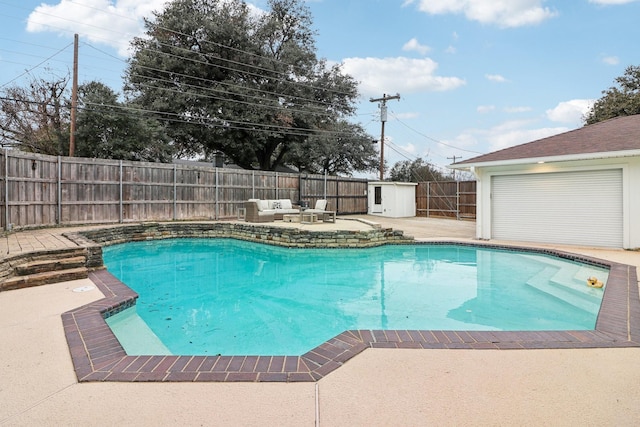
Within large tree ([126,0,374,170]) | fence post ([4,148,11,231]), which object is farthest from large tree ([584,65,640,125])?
fence post ([4,148,11,231])

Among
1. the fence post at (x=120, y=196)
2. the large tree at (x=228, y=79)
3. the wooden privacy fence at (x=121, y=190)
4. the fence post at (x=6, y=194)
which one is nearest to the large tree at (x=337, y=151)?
the large tree at (x=228, y=79)

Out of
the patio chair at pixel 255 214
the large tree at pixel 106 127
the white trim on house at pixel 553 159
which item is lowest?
the patio chair at pixel 255 214

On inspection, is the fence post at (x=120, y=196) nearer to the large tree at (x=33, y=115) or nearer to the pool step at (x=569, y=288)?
the large tree at (x=33, y=115)

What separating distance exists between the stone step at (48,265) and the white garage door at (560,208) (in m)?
9.66

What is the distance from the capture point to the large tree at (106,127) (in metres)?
13.6

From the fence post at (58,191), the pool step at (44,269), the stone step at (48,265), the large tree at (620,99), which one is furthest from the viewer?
the large tree at (620,99)

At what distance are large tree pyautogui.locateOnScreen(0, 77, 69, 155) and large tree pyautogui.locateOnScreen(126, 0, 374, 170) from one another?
3.36 meters

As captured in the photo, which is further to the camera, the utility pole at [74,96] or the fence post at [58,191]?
the utility pole at [74,96]

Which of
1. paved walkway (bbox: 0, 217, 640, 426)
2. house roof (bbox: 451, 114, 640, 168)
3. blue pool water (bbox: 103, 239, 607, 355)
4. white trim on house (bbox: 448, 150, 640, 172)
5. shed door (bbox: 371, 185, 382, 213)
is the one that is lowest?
blue pool water (bbox: 103, 239, 607, 355)

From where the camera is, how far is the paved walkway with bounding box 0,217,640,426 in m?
1.83

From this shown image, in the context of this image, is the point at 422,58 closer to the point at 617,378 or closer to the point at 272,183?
the point at 272,183

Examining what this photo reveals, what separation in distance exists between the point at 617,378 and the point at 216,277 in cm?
553

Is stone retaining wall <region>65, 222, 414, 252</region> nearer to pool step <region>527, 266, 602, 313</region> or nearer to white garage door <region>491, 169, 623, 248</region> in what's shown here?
white garage door <region>491, 169, 623, 248</region>

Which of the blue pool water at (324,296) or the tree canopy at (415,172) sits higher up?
the tree canopy at (415,172)
